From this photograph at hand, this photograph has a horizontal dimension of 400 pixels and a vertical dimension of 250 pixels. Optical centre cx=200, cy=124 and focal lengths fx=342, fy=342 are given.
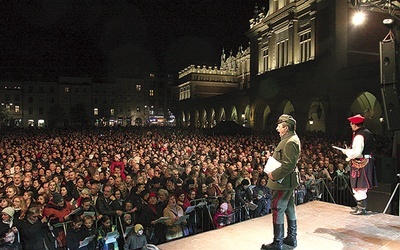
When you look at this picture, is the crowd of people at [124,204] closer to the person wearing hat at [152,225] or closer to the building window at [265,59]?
the person wearing hat at [152,225]

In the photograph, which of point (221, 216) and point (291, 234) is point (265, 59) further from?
point (291, 234)

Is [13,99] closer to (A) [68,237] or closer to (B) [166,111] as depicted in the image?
(B) [166,111]

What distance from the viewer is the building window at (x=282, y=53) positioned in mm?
39406

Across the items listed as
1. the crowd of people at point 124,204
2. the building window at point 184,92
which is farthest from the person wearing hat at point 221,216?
the building window at point 184,92

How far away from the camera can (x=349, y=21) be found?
31078 millimetres

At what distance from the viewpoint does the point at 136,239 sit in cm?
708

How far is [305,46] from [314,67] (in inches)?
176

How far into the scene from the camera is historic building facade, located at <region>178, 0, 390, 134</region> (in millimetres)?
28781

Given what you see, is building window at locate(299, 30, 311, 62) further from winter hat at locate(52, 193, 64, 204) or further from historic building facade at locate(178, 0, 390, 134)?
winter hat at locate(52, 193, 64, 204)

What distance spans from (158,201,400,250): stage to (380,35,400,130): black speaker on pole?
208 cm

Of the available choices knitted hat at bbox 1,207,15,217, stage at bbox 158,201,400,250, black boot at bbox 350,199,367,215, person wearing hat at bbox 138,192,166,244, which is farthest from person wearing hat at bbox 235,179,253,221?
knitted hat at bbox 1,207,15,217

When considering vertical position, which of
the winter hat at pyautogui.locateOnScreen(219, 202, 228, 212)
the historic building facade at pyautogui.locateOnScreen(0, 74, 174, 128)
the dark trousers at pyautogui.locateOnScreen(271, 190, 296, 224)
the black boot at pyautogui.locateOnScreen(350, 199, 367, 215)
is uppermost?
the historic building facade at pyautogui.locateOnScreen(0, 74, 174, 128)

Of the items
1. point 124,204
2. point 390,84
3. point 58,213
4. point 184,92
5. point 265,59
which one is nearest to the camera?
point 390,84

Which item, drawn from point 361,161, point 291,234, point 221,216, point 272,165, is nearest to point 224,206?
point 221,216
